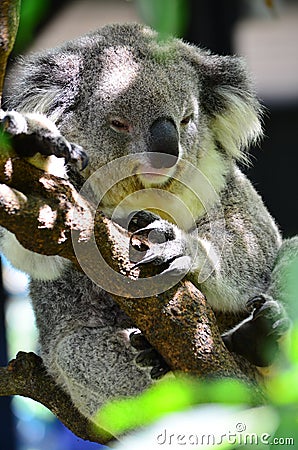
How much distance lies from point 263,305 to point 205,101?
119 centimetres

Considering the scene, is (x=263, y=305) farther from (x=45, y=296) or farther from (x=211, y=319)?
(x=45, y=296)

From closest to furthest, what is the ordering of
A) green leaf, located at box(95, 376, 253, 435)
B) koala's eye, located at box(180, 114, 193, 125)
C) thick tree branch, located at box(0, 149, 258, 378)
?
1. green leaf, located at box(95, 376, 253, 435)
2. thick tree branch, located at box(0, 149, 258, 378)
3. koala's eye, located at box(180, 114, 193, 125)

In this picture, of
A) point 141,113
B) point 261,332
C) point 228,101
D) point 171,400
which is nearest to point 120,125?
point 141,113

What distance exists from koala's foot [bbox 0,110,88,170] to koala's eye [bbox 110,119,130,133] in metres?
0.79

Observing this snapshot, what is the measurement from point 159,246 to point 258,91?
355 cm

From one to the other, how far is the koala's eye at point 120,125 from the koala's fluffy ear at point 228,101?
0.56 metres

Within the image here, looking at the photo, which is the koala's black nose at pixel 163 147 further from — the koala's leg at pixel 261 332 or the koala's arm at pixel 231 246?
the koala's leg at pixel 261 332

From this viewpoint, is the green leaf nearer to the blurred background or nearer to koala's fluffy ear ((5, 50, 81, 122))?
koala's fluffy ear ((5, 50, 81, 122))

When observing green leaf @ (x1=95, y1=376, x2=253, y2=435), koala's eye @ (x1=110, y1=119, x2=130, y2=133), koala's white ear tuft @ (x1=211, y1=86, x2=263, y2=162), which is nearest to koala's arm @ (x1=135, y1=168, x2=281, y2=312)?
koala's white ear tuft @ (x1=211, y1=86, x2=263, y2=162)

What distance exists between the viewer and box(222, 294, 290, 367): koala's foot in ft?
7.66

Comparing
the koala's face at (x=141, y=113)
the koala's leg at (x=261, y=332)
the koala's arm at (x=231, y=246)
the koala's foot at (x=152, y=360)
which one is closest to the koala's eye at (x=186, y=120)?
the koala's face at (x=141, y=113)

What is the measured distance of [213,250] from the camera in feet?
9.30

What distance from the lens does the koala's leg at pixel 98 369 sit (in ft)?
9.00

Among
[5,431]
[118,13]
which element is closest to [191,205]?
[5,431]
